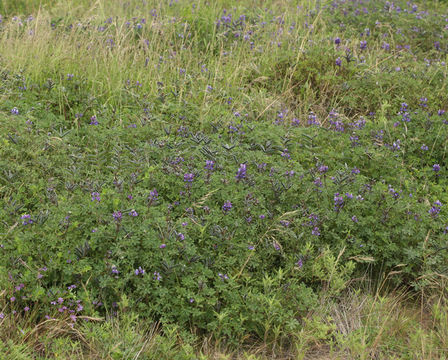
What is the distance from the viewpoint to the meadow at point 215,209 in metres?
3.02

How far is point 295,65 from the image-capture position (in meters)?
5.95

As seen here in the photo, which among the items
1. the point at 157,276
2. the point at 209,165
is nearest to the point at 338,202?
the point at 209,165

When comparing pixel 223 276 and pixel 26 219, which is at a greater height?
pixel 26 219

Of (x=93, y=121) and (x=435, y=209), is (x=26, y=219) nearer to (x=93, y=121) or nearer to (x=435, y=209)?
(x=93, y=121)

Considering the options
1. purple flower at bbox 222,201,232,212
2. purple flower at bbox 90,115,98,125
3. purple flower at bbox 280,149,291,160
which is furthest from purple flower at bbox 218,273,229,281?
purple flower at bbox 90,115,98,125

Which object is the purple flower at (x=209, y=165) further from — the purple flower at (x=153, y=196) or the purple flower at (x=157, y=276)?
the purple flower at (x=157, y=276)

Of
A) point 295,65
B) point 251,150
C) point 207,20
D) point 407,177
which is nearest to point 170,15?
point 207,20

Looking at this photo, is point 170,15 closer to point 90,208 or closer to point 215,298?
point 90,208

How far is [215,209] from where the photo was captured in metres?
3.58

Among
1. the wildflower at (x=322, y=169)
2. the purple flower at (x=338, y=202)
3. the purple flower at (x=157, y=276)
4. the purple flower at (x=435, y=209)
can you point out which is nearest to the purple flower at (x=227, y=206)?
the purple flower at (x=157, y=276)

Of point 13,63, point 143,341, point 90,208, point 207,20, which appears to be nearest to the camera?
point 143,341

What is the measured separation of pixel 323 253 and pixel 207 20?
4553 mm

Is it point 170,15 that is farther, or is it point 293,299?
point 170,15

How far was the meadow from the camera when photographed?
9.91 ft
